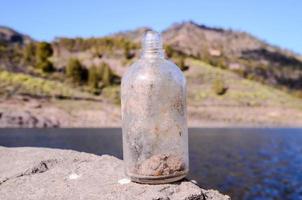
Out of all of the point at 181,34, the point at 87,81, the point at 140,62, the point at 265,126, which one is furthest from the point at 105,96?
the point at 181,34

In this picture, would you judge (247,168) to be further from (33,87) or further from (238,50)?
(238,50)

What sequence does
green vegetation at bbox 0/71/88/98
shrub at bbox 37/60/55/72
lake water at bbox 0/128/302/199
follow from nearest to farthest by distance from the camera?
lake water at bbox 0/128/302/199
green vegetation at bbox 0/71/88/98
shrub at bbox 37/60/55/72

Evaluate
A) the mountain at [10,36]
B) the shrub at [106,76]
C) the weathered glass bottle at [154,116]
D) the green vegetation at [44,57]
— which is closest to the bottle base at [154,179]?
the weathered glass bottle at [154,116]

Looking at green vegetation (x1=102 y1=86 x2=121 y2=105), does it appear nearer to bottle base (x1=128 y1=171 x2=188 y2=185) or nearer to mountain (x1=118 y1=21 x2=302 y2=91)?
mountain (x1=118 y1=21 x2=302 y2=91)

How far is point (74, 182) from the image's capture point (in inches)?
129

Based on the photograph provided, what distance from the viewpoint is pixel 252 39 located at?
150 meters

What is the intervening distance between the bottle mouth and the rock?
892mm

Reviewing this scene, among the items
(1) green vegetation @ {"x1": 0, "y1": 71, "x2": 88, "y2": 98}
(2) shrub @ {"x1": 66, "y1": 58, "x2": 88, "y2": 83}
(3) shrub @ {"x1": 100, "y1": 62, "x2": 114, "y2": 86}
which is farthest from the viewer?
(3) shrub @ {"x1": 100, "y1": 62, "x2": 114, "y2": 86}

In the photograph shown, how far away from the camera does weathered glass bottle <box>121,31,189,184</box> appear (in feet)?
10.0

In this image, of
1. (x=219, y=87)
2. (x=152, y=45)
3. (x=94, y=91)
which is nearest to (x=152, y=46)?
(x=152, y=45)

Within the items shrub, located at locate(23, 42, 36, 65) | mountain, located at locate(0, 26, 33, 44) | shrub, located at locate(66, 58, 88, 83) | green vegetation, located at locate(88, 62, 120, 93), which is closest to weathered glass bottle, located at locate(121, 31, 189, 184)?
green vegetation, located at locate(88, 62, 120, 93)

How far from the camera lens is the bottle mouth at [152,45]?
3.06 m

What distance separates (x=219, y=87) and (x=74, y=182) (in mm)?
61844

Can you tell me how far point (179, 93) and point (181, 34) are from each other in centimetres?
14428
